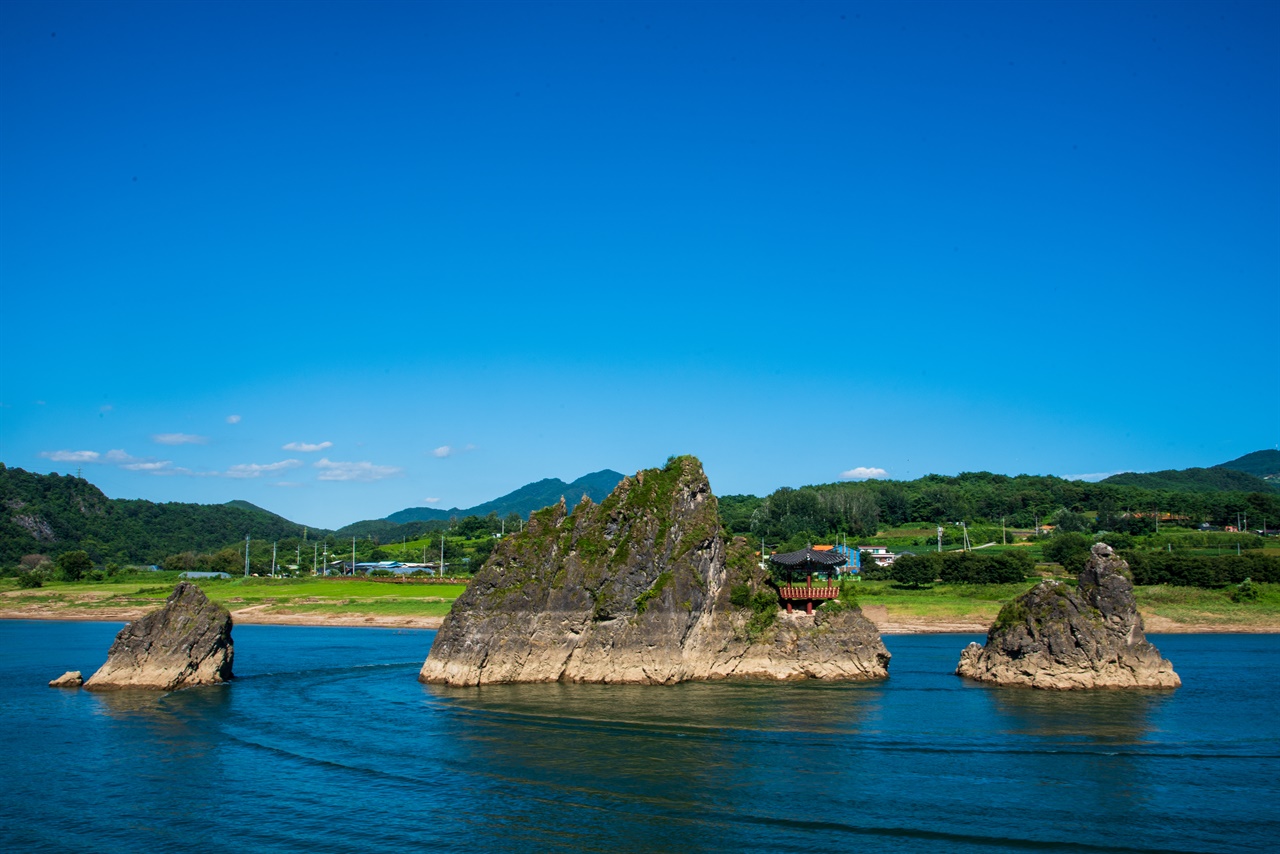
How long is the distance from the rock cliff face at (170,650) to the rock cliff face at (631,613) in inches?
557

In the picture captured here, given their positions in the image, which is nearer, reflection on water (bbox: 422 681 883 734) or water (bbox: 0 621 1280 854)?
water (bbox: 0 621 1280 854)

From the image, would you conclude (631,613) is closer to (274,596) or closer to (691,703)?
(691,703)

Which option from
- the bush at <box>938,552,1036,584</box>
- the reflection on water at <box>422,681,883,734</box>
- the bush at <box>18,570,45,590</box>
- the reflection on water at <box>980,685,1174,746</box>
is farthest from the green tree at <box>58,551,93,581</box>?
the reflection on water at <box>980,685,1174,746</box>

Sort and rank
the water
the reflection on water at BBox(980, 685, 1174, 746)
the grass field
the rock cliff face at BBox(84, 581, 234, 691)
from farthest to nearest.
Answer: the grass field
the rock cliff face at BBox(84, 581, 234, 691)
the reflection on water at BBox(980, 685, 1174, 746)
the water

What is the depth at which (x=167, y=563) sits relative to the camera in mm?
196875

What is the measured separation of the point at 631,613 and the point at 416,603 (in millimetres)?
72893

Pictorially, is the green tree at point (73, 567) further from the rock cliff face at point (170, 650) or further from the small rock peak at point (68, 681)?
the rock cliff face at point (170, 650)

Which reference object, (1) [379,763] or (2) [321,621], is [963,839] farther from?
(2) [321,621]

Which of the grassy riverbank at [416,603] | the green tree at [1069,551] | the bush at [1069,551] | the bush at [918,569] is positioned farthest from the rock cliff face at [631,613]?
the green tree at [1069,551]

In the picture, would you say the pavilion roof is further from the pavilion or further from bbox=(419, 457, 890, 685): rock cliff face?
bbox=(419, 457, 890, 685): rock cliff face

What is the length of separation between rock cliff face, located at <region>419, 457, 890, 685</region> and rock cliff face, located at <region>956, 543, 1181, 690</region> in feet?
34.6

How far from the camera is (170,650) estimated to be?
60125 millimetres

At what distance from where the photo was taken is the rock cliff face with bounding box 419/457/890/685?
6194 centimetres

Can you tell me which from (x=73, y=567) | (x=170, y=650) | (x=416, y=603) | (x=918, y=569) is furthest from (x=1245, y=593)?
(x=73, y=567)
